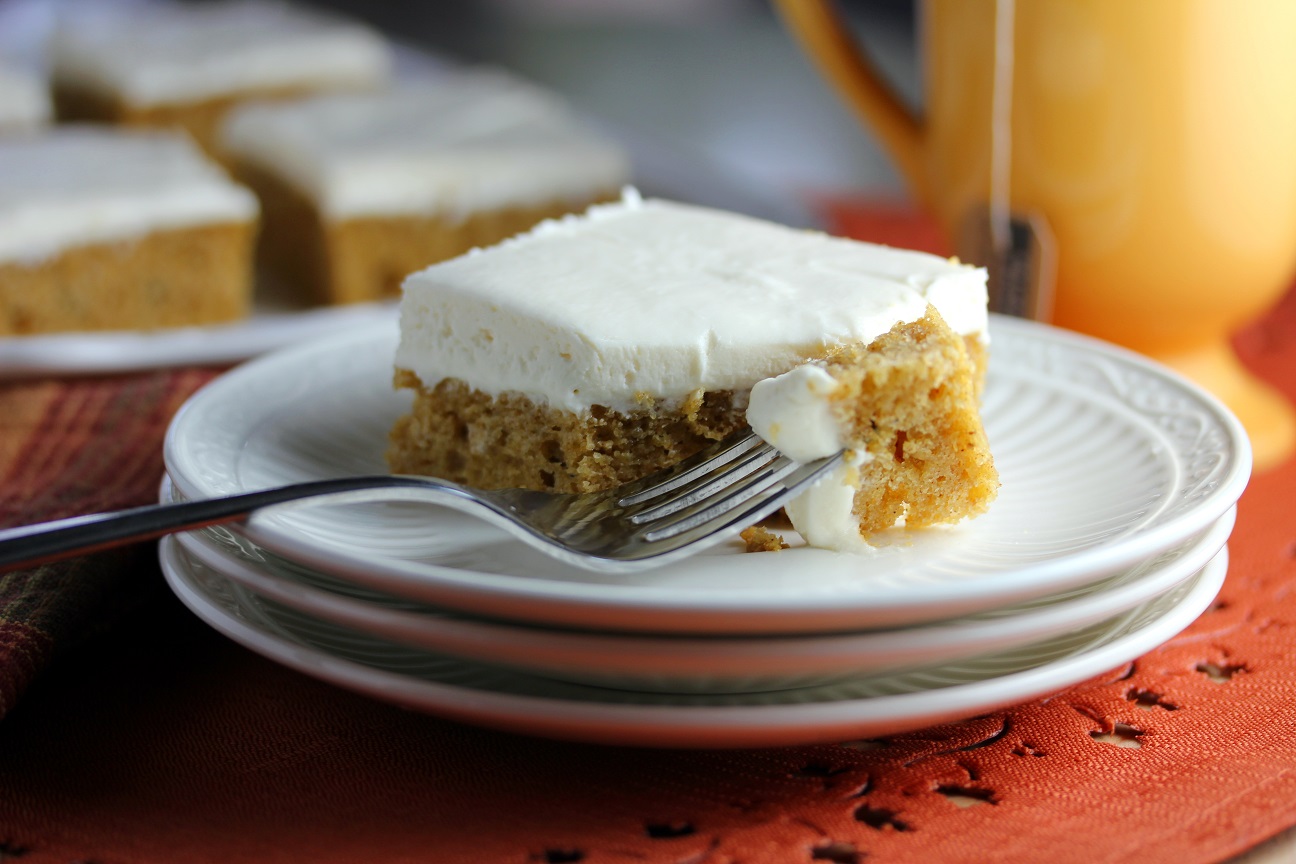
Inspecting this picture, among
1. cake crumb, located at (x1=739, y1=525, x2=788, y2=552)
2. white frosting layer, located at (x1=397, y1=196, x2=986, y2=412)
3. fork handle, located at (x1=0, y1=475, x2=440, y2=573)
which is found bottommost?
cake crumb, located at (x1=739, y1=525, x2=788, y2=552)

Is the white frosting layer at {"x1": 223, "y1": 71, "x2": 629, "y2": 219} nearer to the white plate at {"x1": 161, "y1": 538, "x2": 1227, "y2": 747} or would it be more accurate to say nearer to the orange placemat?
the orange placemat

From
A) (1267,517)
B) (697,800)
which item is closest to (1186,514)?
(697,800)

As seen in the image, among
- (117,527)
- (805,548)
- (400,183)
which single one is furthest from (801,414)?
(400,183)

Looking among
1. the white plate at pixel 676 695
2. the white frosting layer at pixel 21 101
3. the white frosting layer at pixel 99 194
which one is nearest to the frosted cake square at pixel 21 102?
the white frosting layer at pixel 21 101

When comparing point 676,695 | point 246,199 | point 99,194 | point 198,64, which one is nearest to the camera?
point 676,695

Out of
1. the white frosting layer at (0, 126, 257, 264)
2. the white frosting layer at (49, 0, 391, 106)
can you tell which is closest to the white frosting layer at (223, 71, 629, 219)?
the white frosting layer at (0, 126, 257, 264)

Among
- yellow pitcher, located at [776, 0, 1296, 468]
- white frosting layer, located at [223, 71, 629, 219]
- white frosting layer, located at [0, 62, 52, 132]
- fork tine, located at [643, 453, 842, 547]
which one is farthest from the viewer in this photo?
white frosting layer, located at [0, 62, 52, 132]

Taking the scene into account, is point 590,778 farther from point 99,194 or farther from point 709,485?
point 99,194
